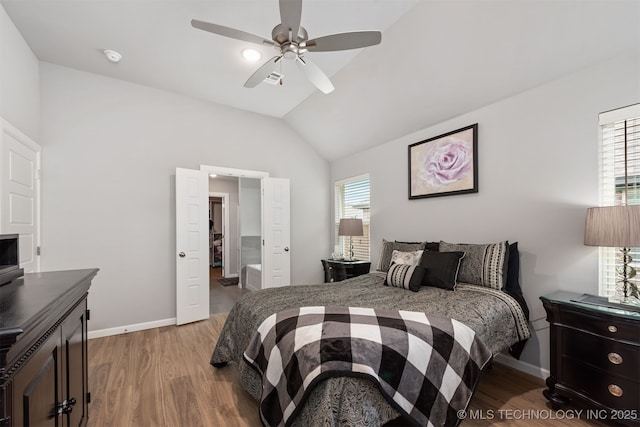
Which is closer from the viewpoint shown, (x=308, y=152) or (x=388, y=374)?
(x=388, y=374)

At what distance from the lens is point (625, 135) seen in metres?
2.07

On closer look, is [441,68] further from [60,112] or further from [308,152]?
[60,112]

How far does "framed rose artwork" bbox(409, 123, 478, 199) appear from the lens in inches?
118

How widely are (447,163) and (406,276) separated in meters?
1.41

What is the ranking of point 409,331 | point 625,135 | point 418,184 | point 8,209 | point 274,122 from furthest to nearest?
point 274,122, point 418,184, point 8,209, point 625,135, point 409,331

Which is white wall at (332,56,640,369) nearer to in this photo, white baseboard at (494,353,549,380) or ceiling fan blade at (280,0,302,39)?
white baseboard at (494,353,549,380)

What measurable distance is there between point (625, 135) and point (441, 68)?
1.50 meters

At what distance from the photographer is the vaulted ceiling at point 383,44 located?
208cm

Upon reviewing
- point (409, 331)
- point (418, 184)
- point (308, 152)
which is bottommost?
→ point (409, 331)

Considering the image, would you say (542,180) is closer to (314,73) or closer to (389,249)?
(389,249)

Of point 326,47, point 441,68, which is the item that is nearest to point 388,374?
point 326,47

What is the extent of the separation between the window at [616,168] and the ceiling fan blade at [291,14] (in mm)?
2330

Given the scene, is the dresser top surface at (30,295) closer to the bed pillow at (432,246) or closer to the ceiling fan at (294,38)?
the ceiling fan at (294,38)

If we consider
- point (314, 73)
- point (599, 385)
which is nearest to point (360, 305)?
point (599, 385)
